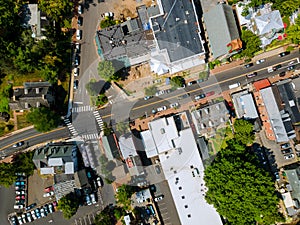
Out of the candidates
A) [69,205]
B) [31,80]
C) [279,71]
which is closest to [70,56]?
[31,80]

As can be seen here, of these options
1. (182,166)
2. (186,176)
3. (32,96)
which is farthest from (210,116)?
(32,96)

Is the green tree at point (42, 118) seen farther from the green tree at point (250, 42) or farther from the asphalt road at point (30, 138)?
the green tree at point (250, 42)

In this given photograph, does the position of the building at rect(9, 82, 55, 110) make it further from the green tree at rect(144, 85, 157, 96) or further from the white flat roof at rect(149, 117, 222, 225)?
the white flat roof at rect(149, 117, 222, 225)

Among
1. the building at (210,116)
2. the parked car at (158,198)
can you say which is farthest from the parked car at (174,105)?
the parked car at (158,198)

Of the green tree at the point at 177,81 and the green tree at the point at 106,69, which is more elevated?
the green tree at the point at 106,69

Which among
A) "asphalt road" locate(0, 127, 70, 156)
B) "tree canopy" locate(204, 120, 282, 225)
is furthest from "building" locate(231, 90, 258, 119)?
"asphalt road" locate(0, 127, 70, 156)

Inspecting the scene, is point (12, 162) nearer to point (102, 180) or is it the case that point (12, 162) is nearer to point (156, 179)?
point (102, 180)
